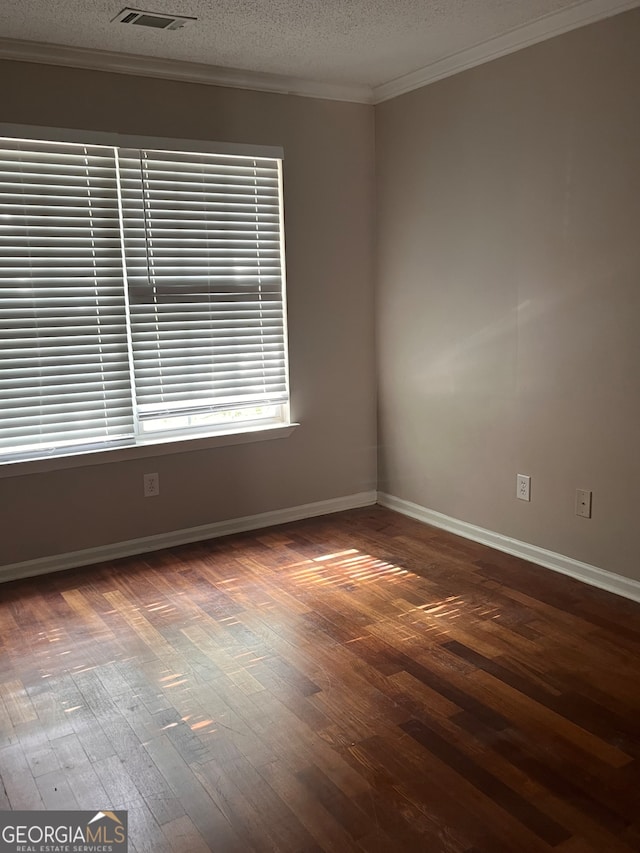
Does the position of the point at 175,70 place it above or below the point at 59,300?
above

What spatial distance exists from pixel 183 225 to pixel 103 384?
912 millimetres

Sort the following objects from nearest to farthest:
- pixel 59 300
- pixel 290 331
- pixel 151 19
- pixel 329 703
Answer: pixel 329 703 < pixel 151 19 < pixel 59 300 < pixel 290 331

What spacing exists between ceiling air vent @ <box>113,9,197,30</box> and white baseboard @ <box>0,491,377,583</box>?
7.91ft

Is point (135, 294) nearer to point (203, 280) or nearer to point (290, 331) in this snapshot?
point (203, 280)

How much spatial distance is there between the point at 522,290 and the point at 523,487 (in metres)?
0.96

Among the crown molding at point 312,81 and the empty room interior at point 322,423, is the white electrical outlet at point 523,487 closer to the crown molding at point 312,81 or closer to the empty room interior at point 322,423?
the empty room interior at point 322,423

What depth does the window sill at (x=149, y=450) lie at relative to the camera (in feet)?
11.9

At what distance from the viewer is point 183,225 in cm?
393

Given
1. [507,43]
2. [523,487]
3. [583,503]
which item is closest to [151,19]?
[507,43]

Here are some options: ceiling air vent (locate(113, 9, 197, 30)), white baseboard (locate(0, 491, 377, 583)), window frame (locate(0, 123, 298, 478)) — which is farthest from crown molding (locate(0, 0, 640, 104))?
white baseboard (locate(0, 491, 377, 583))

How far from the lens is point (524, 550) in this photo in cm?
380

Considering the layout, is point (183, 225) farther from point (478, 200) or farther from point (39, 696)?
point (39, 696)

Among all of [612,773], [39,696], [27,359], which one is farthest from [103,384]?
[612,773]

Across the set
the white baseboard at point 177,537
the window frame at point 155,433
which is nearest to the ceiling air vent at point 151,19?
the window frame at point 155,433
